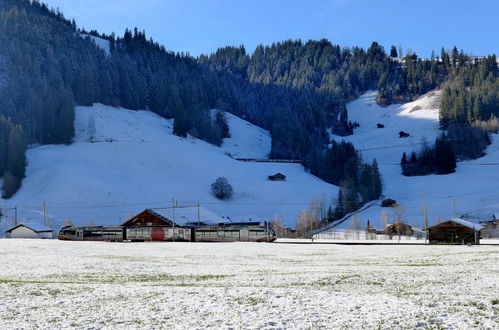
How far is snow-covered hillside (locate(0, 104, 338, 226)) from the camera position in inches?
4560

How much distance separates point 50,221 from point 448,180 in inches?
4414

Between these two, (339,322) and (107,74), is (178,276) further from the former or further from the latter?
(107,74)

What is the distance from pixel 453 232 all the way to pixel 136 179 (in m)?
82.9

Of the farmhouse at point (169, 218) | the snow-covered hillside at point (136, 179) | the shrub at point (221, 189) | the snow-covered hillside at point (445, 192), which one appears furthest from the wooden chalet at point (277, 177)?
the farmhouse at point (169, 218)

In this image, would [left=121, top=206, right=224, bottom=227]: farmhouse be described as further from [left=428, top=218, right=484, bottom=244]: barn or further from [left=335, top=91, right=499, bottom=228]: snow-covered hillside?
[left=428, top=218, right=484, bottom=244]: barn

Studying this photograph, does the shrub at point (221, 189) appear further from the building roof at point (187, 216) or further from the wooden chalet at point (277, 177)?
the building roof at point (187, 216)

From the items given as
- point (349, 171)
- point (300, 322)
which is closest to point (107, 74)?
point (349, 171)

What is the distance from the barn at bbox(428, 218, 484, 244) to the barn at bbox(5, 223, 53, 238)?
216ft

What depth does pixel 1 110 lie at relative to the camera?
152 metres

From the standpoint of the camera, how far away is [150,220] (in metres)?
86.6

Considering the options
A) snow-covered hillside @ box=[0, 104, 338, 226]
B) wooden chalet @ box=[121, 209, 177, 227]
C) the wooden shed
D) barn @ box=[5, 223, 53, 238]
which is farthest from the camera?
snow-covered hillside @ box=[0, 104, 338, 226]

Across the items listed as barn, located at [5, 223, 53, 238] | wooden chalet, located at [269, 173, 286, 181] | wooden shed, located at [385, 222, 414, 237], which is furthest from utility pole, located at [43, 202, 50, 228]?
wooden shed, located at [385, 222, 414, 237]

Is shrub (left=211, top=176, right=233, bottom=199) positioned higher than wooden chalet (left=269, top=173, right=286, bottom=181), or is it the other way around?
wooden chalet (left=269, top=173, right=286, bottom=181)

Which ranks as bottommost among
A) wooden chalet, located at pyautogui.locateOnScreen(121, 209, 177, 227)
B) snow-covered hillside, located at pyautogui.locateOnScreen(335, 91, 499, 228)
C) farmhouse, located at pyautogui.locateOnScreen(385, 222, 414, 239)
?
farmhouse, located at pyautogui.locateOnScreen(385, 222, 414, 239)
